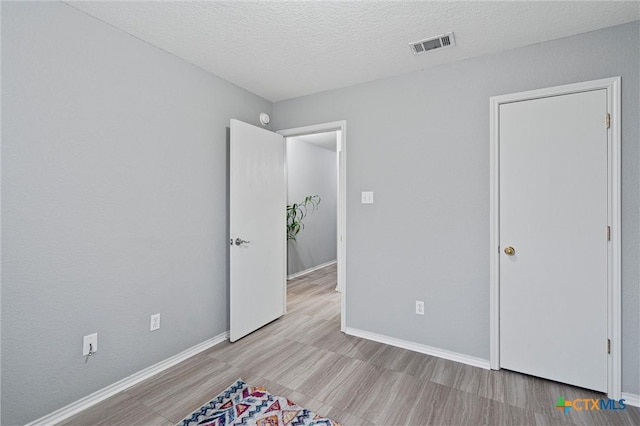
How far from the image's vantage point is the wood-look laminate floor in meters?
1.80

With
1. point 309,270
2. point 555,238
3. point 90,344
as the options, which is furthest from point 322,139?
point 90,344

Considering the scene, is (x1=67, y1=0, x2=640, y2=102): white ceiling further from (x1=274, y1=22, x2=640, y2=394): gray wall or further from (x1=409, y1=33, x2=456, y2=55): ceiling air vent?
(x1=274, y1=22, x2=640, y2=394): gray wall

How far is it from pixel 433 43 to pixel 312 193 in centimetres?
402

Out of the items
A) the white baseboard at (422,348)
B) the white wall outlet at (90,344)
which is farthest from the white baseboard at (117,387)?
the white baseboard at (422,348)

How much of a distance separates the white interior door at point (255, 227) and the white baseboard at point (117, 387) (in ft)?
1.09

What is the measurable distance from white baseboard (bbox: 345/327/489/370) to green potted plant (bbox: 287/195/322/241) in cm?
252

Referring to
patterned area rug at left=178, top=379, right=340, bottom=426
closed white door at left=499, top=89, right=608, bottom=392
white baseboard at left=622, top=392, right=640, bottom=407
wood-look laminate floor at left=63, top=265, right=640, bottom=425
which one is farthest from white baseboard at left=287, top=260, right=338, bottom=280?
white baseboard at left=622, top=392, right=640, bottom=407

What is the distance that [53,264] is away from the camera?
174 cm

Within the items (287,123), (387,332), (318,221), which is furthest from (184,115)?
(318,221)

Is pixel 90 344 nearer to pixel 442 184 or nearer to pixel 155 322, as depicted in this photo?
pixel 155 322

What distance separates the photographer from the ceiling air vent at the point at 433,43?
214 centimetres

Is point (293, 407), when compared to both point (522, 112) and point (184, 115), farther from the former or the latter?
point (522, 112)

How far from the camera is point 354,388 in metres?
2.10

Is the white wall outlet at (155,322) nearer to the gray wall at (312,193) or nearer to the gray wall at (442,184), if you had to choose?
the gray wall at (442,184)
